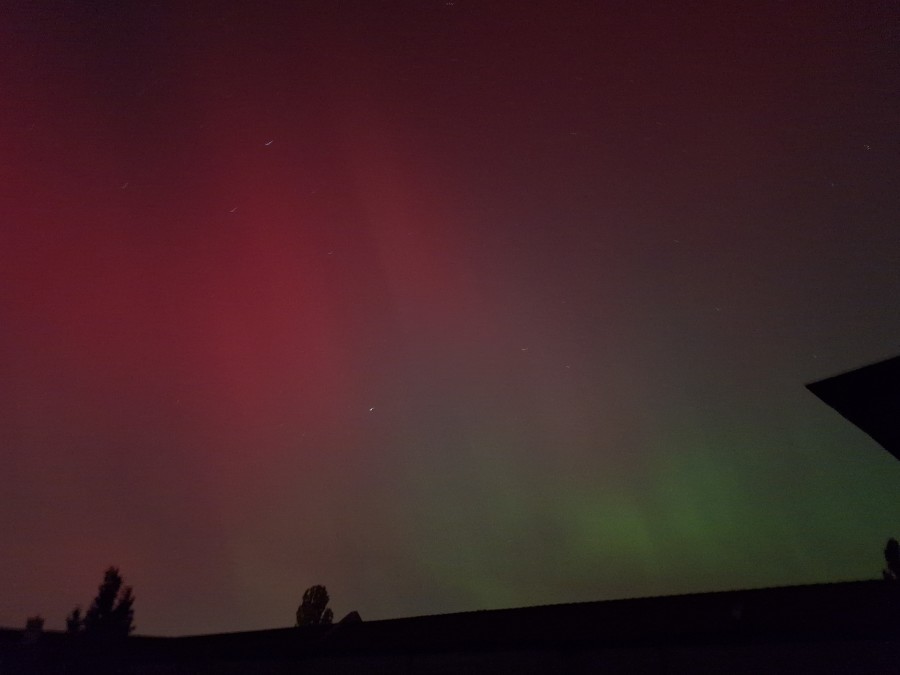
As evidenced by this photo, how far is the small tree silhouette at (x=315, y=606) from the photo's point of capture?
58375 millimetres

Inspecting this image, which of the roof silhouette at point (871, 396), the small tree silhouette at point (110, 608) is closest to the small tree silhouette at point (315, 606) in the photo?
the small tree silhouette at point (110, 608)

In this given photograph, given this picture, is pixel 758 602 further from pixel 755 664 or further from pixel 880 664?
pixel 880 664

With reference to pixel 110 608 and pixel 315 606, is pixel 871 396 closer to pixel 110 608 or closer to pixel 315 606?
pixel 315 606

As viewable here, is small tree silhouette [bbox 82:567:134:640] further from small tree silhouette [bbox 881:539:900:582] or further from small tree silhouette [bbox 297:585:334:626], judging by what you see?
small tree silhouette [bbox 881:539:900:582]

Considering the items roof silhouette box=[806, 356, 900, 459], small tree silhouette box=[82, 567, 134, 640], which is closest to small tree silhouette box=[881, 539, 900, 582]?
roof silhouette box=[806, 356, 900, 459]

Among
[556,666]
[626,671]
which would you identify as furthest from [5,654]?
[626,671]

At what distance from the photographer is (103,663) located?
1521 centimetres

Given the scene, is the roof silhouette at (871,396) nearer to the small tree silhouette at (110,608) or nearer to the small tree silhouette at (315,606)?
the small tree silhouette at (315,606)

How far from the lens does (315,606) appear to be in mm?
59094

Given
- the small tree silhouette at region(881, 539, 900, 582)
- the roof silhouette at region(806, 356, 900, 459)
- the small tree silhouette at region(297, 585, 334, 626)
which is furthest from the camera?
the small tree silhouette at region(297, 585, 334, 626)

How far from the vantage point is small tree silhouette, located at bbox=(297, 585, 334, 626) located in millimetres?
58375

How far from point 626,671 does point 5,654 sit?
1481 cm

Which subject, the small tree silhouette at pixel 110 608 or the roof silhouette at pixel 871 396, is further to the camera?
the small tree silhouette at pixel 110 608

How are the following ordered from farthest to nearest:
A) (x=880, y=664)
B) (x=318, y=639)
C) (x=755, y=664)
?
1. (x=318, y=639)
2. (x=755, y=664)
3. (x=880, y=664)
